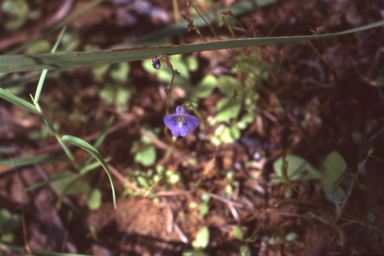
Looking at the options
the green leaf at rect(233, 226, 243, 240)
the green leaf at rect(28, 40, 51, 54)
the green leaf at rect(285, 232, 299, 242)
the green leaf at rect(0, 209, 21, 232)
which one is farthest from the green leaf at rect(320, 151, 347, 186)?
the green leaf at rect(28, 40, 51, 54)

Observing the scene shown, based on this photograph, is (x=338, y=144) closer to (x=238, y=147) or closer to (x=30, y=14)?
(x=238, y=147)

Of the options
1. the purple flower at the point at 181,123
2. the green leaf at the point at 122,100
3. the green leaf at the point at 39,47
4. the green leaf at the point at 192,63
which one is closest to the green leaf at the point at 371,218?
the purple flower at the point at 181,123

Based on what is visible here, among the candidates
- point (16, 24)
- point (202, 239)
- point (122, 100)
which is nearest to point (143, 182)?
point (202, 239)

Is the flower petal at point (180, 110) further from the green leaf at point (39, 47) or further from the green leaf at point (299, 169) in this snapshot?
the green leaf at point (39, 47)

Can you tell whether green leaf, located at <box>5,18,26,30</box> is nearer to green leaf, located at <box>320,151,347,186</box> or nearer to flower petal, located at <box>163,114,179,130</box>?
flower petal, located at <box>163,114,179,130</box>

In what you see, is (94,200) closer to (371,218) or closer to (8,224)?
(8,224)
